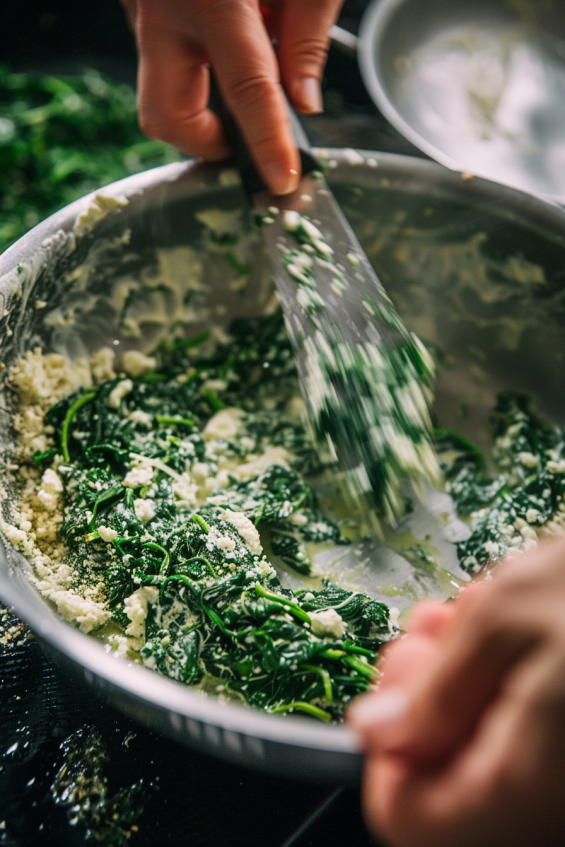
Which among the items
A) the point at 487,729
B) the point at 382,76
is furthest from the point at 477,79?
the point at 487,729

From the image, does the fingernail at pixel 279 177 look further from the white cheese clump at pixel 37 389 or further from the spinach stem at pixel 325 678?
the spinach stem at pixel 325 678

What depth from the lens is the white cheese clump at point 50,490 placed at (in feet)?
6.07

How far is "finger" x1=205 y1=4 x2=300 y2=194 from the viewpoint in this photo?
184 centimetres

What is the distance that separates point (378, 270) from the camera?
8.41ft

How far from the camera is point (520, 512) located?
2070 millimetres

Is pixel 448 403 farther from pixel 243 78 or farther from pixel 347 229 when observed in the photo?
pixel 243 78

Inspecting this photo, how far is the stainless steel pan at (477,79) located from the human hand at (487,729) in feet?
7.41

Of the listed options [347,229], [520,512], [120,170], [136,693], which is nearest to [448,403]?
[520,512]

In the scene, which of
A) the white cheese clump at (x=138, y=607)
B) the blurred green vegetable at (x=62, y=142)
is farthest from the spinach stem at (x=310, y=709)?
the blurred green vegetable at (x=62, y=142)

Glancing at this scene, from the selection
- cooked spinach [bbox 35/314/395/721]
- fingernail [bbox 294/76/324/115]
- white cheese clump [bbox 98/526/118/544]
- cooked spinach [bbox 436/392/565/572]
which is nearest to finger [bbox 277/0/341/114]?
fingernail [bbox 294/76/324/115]

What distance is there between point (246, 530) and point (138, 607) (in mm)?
396

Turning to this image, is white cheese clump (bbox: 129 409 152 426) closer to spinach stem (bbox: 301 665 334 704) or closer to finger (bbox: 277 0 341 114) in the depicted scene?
spinach stem (bbox: 301 665 334 704)

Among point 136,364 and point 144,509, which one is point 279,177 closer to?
point 136,364

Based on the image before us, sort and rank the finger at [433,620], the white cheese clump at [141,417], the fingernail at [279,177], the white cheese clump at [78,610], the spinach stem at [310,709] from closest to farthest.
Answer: the finger at [433,620]
the spinach stem at [310,709]
the white cheese clump at [78,610]
the fingernail at [279,177]
the white cheese clump at [141,417]
